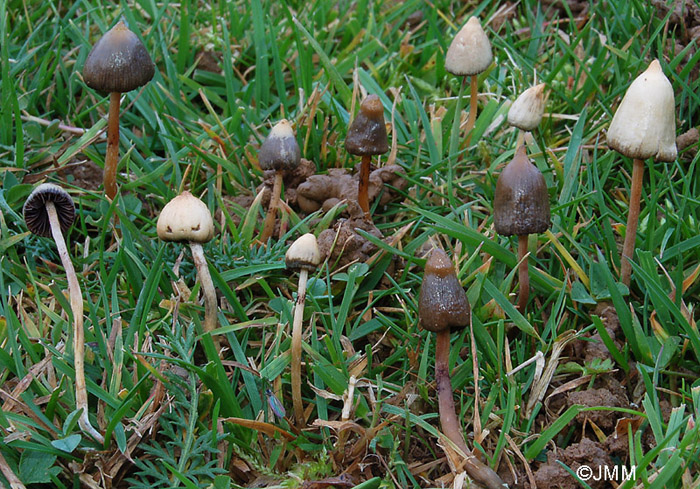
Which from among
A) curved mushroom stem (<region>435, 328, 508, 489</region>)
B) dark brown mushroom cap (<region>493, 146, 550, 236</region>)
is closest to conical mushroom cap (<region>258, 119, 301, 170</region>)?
dark brown mushroom cap (<region>493, 146, 550, 236</region>)

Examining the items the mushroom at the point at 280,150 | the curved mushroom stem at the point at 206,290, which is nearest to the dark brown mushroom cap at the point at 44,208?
the curved mushroom stem at the point at 206,290

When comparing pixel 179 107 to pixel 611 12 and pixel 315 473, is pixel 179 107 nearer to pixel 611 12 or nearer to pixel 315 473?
pixel 315 473

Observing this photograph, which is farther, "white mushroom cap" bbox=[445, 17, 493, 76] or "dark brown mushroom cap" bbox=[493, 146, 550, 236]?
"white mushroom cap" bbox=[445, 17, 493, 76]

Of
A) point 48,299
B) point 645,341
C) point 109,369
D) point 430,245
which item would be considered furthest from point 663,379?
point 48,299

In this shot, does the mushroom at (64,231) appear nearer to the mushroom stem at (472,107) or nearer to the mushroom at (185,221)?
the mushroom at (185,221)

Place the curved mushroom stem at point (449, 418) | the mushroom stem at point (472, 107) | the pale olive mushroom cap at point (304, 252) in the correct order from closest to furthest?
the curved mushroom stem at point (449, 418) → the pale olive mushroom cap at point (304, 252) → the mushroom stem at point (472, 107)

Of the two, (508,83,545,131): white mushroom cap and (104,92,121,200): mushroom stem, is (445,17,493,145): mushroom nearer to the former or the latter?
(508,83,545,131): white mushroom cap
